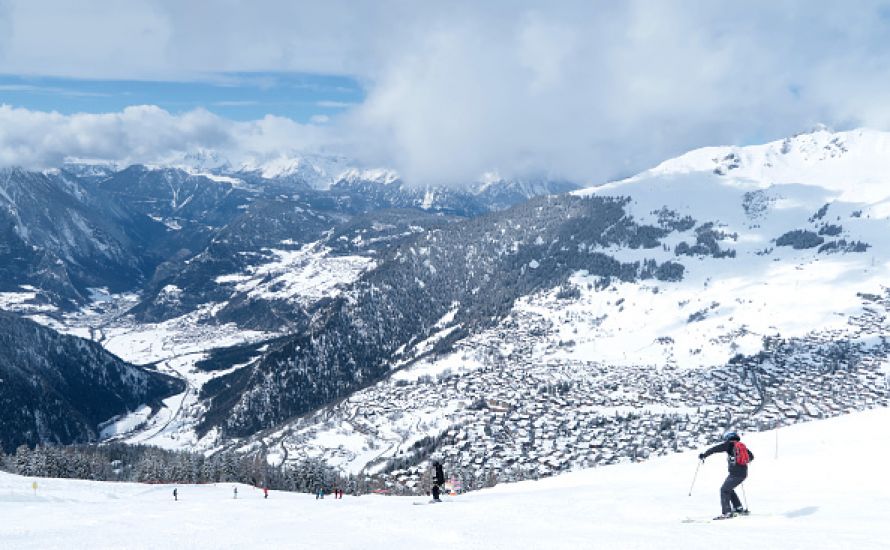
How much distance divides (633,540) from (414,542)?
22.4ft

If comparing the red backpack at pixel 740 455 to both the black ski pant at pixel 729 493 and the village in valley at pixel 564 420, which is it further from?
the village in valley at pixel 564 420

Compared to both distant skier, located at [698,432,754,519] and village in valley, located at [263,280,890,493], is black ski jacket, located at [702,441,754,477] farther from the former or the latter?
village in valley, located at [263,280,890,493]

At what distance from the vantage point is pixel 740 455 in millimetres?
20828

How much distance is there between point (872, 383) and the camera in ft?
574

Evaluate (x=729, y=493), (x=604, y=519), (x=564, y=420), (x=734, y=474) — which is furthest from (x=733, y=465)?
(x=564, y=420)

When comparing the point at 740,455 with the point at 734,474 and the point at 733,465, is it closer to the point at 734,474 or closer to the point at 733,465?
the point at 733,465

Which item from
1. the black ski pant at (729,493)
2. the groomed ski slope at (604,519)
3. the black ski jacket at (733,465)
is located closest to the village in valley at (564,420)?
the groomed ski slope at (604,519)

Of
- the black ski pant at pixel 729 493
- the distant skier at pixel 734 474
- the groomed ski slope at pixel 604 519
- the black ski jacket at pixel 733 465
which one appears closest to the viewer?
the groomed ski slope at pixel 604 519

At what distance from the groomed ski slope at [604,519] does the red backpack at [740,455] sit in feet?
6.21

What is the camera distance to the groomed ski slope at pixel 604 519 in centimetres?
1811

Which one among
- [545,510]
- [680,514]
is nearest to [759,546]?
[680,514]

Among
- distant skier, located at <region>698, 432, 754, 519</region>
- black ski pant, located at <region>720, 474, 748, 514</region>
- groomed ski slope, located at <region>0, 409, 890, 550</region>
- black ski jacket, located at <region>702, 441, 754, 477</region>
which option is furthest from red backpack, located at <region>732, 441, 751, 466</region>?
groomed ski slope, located at <region>0, 409, 890, 550</region>

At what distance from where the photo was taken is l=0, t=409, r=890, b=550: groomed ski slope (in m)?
18.1

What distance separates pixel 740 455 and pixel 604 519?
5469 mm
